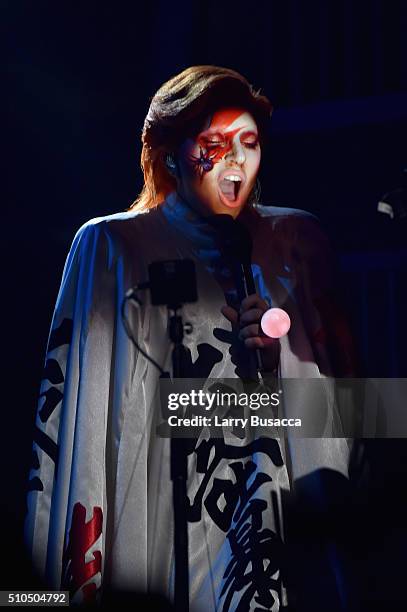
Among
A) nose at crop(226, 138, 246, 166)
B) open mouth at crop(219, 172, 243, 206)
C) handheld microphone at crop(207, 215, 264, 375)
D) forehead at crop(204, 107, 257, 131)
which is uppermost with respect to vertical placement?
forehead at crop(204, 107, 257, 131)

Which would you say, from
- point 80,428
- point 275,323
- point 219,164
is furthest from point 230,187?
point 80,428

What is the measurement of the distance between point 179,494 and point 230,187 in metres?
0.65

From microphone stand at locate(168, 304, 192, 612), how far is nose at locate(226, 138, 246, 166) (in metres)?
0.39

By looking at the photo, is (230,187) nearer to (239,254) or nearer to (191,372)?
(239,254)

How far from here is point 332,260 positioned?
5.46 feet

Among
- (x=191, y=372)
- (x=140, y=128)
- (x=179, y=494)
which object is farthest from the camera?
(x=140, y=128)

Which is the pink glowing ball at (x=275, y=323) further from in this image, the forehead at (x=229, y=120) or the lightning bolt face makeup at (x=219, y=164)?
the forehead at (x=229, y=120)

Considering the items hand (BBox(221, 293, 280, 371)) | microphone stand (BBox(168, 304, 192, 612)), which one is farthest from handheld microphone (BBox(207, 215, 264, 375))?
microphone stand (BBox(168, 304, 192, 612))

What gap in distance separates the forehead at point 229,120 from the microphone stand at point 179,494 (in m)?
0.44

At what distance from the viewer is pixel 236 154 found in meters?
1.63

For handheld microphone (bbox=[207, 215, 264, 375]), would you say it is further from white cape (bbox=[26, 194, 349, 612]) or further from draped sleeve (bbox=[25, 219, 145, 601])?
draped sleeve (bbox=[25, 219, 145, 601])

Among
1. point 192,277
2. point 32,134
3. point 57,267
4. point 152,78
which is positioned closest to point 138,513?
point 192,277

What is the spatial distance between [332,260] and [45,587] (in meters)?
0.88

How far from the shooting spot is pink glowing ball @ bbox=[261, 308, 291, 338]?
1.42m
